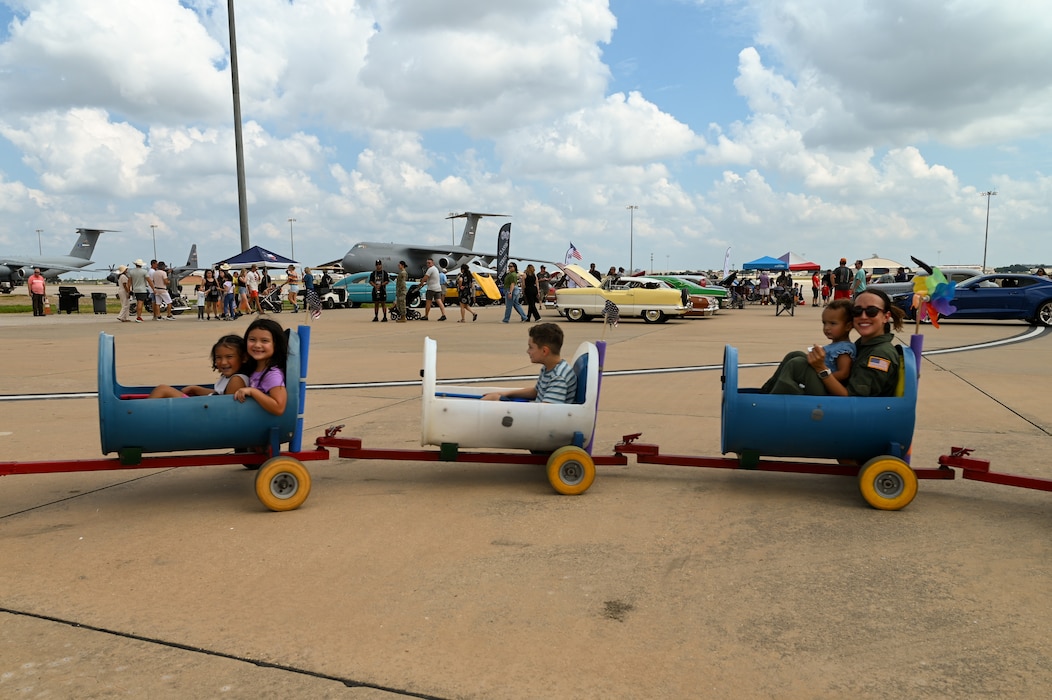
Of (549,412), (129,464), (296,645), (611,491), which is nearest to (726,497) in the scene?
(611,491)

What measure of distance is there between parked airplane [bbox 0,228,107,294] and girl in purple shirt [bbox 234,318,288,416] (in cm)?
4830

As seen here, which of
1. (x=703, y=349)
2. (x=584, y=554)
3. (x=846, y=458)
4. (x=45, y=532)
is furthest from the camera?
(x=703, y=349)

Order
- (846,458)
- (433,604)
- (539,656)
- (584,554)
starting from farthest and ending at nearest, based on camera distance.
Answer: (846,458), (584,554), (433,604), (539,656)

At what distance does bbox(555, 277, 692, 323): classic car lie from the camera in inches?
842

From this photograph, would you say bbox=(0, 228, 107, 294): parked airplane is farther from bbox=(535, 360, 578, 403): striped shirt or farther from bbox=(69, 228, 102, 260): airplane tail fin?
bbox=(535, 360, 578, 403): striped shirt

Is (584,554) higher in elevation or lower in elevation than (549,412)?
lower

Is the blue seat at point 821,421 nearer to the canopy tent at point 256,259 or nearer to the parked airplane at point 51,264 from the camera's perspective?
the canopy tent at point 256,259

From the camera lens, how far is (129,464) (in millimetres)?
4176

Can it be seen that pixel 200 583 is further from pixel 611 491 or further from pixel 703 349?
pixel 703 349

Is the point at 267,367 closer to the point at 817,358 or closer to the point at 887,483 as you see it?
the point at 817,358

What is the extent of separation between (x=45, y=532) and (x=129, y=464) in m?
0.50

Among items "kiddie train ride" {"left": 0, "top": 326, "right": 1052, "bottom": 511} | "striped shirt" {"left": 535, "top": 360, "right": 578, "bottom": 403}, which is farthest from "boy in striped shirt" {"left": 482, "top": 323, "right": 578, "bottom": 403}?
"kiddie train ride" {"left": 0, "top": 326, "right": 1052, "bottom": 511}

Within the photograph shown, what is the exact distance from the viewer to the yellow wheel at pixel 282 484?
4250mm

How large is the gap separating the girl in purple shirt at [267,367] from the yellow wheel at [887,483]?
332 centimetres
